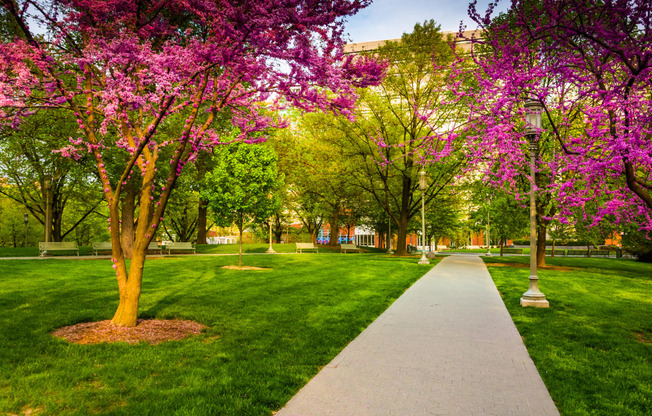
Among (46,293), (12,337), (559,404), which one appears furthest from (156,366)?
(46,293)

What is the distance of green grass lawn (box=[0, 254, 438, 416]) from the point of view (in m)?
4.27

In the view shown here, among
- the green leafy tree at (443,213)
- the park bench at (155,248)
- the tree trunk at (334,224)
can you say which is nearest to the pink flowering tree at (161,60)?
the park bench at (155,248)

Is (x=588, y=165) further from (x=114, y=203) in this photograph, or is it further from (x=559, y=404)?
(x=114, y=203)

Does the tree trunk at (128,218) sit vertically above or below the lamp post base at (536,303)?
above

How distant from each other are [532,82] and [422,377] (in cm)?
416

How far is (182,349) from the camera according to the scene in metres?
6.09

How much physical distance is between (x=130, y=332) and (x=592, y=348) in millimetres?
7607

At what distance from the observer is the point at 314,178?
111 ft

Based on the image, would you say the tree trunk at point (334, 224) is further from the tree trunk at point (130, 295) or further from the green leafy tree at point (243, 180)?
the tree trunk at point (130, 295)

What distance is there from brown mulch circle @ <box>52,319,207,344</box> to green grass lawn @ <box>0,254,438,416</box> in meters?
0.28

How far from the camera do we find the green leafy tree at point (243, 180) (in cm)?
1784

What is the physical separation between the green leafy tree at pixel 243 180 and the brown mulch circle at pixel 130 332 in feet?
33.1

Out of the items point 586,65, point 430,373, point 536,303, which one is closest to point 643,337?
point 536,303

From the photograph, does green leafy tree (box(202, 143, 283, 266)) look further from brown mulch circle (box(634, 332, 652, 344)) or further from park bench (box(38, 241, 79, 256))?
brown mulch circle (box(634, 332, 652, 344))
